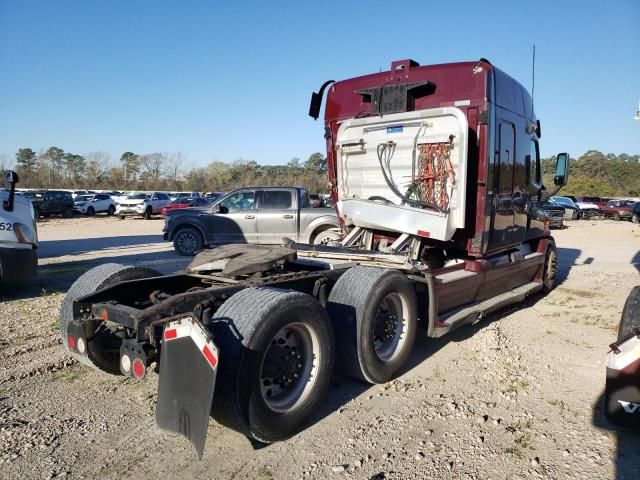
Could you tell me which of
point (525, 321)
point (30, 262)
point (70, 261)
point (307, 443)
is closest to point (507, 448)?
point (307, 443)

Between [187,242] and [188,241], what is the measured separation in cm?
4

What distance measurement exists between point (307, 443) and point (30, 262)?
561cm

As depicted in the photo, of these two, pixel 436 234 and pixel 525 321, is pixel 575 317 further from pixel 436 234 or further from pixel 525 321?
pixel 436 234

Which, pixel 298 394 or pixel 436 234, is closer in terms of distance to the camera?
pixel 298 394

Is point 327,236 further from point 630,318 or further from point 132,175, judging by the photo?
point 132,175

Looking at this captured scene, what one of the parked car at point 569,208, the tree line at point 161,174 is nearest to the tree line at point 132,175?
the tree line at point 161,174

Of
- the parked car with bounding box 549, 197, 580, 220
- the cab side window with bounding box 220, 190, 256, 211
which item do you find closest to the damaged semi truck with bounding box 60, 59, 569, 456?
the cab side window with bounding box 220, 190, 256, 211

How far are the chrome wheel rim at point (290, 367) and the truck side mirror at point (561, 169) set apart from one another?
5731 mm

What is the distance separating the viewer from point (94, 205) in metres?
32.5

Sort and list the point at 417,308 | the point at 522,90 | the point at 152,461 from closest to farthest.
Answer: the point at 152,461
the point at 417,308
the point at 522,90

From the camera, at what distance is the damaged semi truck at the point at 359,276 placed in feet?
9.56

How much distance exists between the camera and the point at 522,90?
634 cm

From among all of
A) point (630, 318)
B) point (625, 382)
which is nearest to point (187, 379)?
point (625, 382)

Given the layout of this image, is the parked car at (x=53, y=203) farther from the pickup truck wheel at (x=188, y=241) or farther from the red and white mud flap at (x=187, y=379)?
the red and white mud flap at (x=187, y=379)
